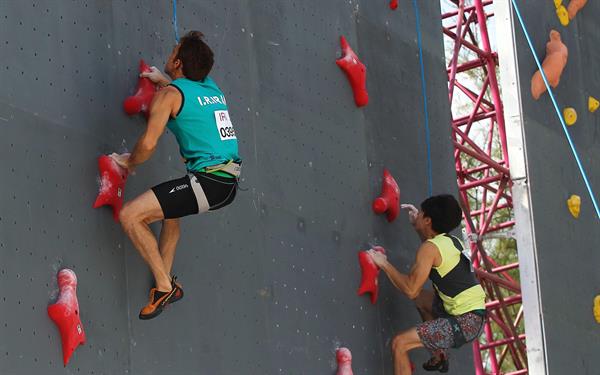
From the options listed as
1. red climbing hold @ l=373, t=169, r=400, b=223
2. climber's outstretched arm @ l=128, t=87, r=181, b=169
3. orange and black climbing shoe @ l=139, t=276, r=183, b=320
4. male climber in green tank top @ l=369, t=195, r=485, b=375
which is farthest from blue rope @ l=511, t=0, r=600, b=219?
orange and black climbing shoe @ l=139, t=276, r=183, b=320

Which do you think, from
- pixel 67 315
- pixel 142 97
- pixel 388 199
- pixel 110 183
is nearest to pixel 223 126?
pixel 142 97

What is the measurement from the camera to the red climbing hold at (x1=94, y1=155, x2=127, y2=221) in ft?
17.3

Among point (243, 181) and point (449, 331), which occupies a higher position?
point (243, 181)

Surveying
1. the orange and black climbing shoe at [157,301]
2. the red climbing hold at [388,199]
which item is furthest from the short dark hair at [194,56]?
the red climbing hold at [388,199]

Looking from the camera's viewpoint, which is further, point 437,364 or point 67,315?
point 437,364

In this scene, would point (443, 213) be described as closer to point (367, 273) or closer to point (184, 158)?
point (367, 273)

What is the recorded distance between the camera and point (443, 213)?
6.79 metres

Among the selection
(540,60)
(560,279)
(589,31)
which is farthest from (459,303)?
(589,31)

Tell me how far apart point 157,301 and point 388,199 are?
7.89 ft

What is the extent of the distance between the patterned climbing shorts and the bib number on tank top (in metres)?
1.90

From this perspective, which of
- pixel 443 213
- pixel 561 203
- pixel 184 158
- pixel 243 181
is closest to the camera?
pixel 184 158

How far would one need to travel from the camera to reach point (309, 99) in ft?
22.7

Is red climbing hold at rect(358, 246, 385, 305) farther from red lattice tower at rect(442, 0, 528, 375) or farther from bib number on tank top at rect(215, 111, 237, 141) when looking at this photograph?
red lattice tower at rect(442, 0, 528, 375)

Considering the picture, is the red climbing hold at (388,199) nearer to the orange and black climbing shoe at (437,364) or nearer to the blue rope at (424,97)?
the blue rope at (424,97)
